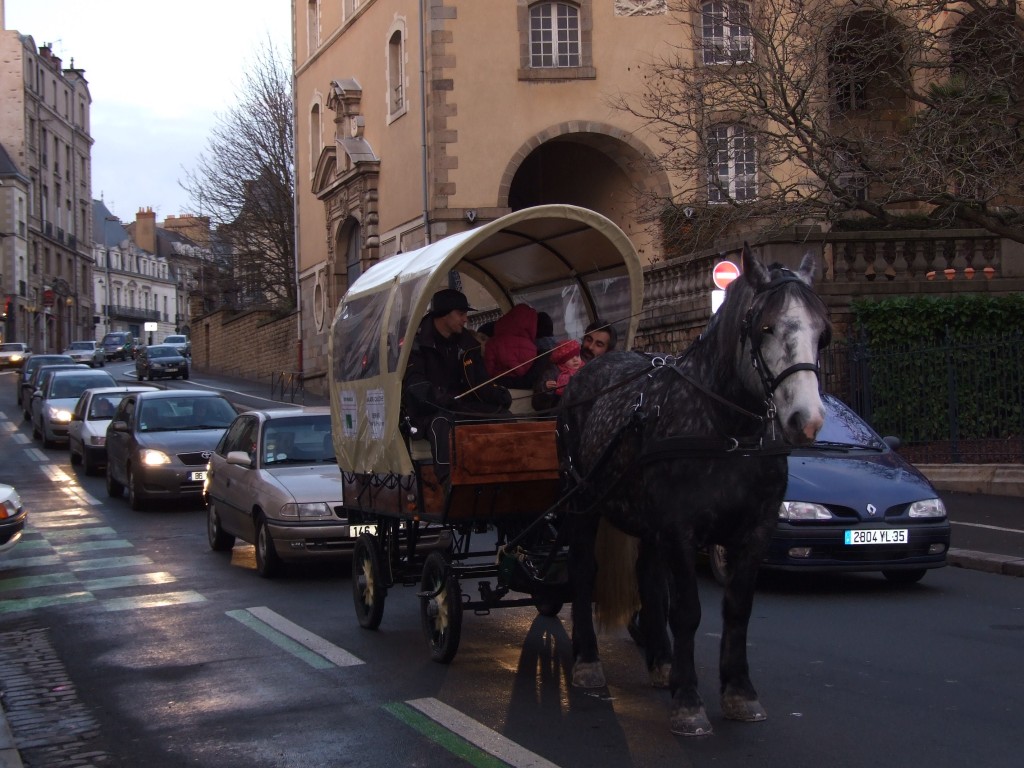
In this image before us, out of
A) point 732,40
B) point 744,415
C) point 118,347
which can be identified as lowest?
point 744,415

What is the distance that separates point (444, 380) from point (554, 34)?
2638 centimetres

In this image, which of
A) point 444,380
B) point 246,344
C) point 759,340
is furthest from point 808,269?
point 246,344

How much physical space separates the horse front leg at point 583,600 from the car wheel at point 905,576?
4.77m

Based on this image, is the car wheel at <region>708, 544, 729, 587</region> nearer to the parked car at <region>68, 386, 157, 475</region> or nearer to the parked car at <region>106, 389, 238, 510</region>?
the parked car at <region>106, 389, 238, 510</region>

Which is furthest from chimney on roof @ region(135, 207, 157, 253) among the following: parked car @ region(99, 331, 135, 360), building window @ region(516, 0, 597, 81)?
building window @ region(516, 0, 597, 81)

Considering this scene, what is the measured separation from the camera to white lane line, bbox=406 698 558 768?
6.07 meters

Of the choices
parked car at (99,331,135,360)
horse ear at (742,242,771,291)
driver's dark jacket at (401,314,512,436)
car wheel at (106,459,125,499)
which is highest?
parked car at (99,331,135,360)

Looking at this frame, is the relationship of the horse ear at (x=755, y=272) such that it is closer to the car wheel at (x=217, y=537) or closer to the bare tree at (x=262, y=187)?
the car wheel at (x=217, y=537)

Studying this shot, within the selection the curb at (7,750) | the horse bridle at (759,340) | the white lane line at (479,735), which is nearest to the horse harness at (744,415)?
the horse bridle at (759,340)

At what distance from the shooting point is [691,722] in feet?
21.0

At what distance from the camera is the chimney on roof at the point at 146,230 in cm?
13112

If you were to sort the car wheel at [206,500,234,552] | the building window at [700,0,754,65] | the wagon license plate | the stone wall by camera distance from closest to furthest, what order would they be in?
1. the wagon license plate
2. the car wheel at [206,500,234,552]
3. the building window at [700,0,754,65]
4. the stone wall

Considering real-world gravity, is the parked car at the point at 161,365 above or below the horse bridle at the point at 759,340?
above

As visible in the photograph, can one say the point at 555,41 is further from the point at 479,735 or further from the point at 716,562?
the point at 479,735
